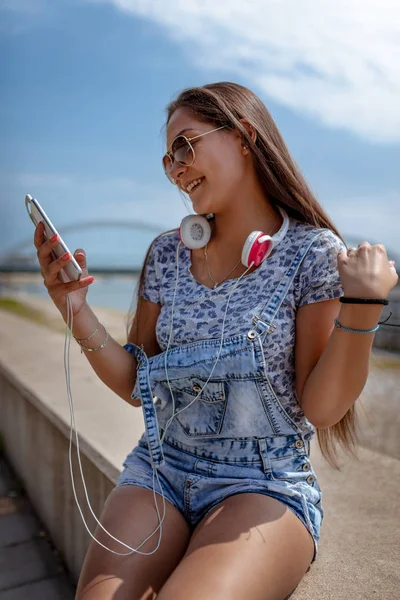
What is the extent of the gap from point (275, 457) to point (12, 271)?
4000cm

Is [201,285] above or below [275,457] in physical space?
above

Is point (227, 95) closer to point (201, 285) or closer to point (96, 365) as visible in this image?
point (201, 285)

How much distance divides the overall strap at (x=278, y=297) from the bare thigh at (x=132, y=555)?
638mm

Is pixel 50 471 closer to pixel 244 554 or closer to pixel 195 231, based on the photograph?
pixel 195 231

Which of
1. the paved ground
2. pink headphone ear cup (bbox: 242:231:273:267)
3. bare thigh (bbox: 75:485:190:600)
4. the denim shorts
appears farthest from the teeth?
the paved ground

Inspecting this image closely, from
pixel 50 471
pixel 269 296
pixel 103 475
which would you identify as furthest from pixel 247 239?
pixel 50 471

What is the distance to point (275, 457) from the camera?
1805mm

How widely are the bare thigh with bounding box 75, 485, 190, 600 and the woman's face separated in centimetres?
101

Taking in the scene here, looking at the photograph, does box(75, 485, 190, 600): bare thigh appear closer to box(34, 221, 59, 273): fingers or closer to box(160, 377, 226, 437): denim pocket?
box(160, 377, 226, 437): denim pocket

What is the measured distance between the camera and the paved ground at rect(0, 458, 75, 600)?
3.00 metres

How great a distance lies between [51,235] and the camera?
196cm

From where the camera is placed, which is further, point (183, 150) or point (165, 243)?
point (165, 243)

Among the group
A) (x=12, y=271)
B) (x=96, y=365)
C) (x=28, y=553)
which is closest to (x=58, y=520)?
(x=28, y=553)

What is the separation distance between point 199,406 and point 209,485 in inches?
9.7
